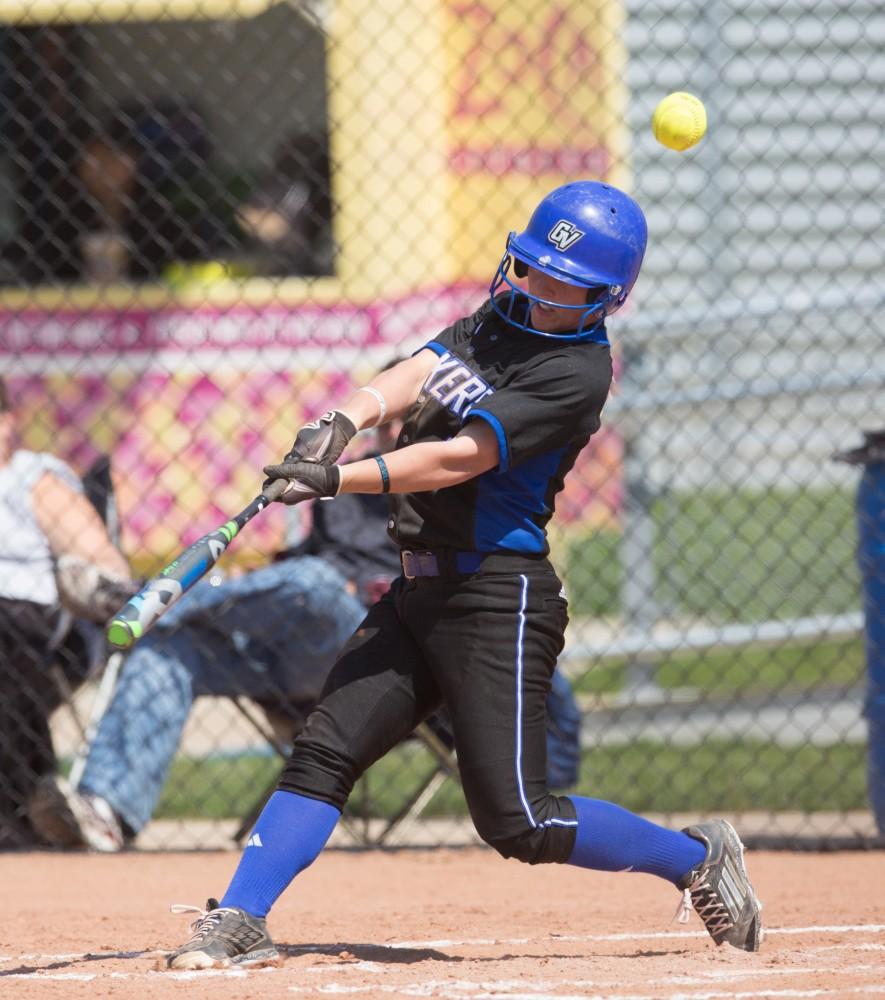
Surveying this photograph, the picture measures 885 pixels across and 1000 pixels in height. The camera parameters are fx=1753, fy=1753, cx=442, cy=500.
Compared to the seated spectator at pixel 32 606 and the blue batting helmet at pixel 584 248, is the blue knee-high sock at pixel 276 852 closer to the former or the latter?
the blue batting helmet at pixel 584 248

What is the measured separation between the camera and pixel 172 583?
10.5ft

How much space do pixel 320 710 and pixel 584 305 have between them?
1.01 metres

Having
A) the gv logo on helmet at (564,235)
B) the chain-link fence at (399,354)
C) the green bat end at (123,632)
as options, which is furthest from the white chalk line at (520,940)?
the gv logo on helmet at (564,235)

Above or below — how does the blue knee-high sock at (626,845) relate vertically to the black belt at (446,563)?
below

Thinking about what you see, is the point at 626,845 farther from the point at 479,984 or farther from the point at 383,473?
the point at 383,473

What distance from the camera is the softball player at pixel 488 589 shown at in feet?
11.7

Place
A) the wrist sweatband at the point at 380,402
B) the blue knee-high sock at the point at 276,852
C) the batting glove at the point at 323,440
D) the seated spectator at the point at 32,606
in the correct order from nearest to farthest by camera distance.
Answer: the batting glove at the point at 323,440, the blue knee-high sock at the point at 276,852, the wrist sweatband at the point at 380,402, the seated spectator at the point at 32,606

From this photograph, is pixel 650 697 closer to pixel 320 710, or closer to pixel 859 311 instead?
pixel 859 311

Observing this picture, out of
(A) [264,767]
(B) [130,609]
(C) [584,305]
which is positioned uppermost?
(C) [584,305]

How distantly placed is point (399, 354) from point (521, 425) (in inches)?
100

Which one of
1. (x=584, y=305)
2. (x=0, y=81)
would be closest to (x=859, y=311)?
(x=584, y=305)

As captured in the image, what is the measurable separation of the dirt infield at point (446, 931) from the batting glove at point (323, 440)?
102cm

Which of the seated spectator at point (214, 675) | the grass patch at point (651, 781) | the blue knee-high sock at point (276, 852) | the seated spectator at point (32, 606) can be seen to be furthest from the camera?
the grass patch at point (651, 781)

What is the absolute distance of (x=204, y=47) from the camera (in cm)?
980
